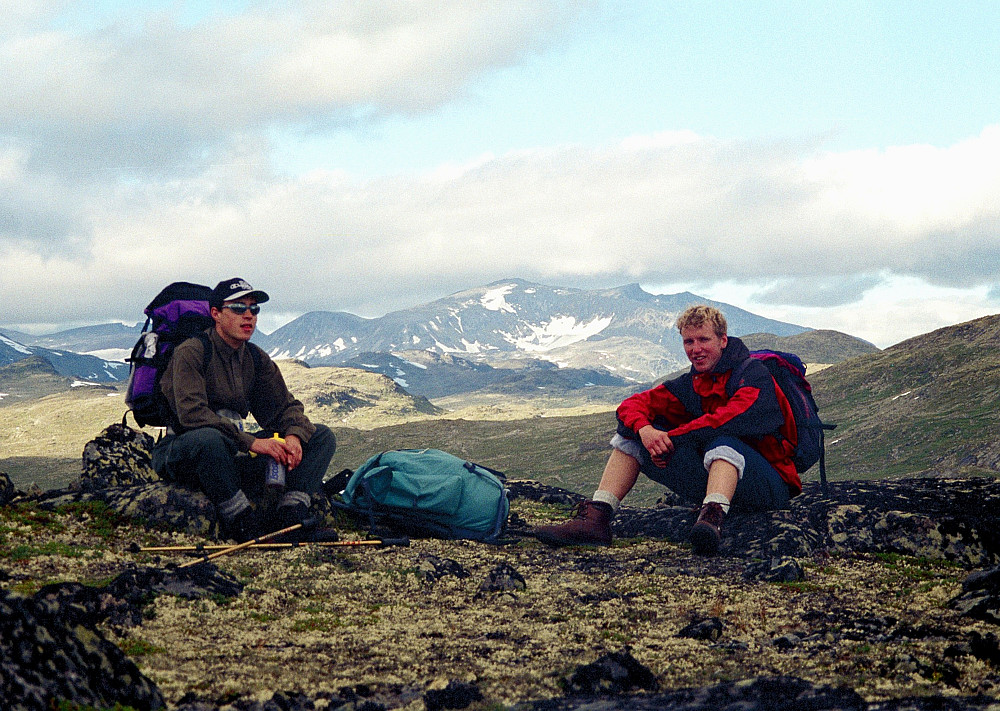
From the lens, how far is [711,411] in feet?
40.9

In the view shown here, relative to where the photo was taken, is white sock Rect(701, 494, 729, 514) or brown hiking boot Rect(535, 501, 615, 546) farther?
brown hiking boot Rect(535, 501, 615, 546)

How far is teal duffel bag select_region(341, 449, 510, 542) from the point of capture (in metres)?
13.2

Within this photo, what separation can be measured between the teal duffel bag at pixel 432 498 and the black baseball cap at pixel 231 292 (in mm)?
3489

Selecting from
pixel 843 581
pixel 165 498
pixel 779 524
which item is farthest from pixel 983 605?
pixel 165 498

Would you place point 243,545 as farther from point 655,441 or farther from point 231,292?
point 655,441

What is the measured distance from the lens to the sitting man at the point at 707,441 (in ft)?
38.3

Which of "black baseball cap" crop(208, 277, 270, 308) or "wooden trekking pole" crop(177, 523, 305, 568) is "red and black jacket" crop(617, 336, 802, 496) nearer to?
"wooden trekking pole" crop(177, 523, 305, 568)

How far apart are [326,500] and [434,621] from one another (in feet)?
18.2

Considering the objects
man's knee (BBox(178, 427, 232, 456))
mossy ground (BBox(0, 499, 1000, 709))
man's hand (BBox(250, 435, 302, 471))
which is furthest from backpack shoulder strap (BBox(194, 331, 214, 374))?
mossy ground (BBox(0, 499, 1000, 709))

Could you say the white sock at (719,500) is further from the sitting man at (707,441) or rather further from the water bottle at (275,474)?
the water bottle at (275,474)

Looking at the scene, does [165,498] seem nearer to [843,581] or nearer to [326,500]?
[326,500]

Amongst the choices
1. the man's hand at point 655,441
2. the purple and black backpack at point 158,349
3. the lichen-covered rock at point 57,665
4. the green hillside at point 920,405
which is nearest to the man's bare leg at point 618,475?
the man's hand at point 655,441

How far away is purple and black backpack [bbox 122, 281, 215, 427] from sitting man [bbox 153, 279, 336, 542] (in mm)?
453

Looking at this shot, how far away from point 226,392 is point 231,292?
1.56m
